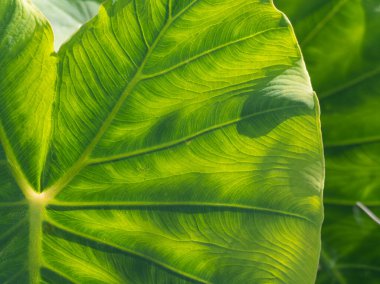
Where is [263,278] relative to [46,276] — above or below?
below

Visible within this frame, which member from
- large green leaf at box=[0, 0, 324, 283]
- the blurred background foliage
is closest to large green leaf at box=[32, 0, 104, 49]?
the blurred background foliage

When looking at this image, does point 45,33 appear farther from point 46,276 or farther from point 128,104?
point 46,276

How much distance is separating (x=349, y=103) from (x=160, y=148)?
0.47m

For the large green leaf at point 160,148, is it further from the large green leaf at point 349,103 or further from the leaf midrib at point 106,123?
the large green leaf at point 349,103

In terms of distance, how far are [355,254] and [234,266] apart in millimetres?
502

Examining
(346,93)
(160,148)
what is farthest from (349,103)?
(160,148)

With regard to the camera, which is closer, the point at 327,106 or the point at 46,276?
the point at 46,276

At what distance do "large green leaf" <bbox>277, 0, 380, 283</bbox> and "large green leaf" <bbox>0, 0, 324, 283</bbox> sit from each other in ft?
1.31

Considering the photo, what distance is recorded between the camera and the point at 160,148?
2.78 ft

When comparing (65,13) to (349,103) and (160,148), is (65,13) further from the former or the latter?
(349,103)

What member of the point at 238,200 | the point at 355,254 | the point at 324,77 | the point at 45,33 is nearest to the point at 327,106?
the point at 324,77

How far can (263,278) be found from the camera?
809 mm

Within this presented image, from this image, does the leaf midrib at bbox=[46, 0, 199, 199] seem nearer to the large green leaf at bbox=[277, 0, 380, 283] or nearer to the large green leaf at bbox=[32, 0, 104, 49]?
the large green leaf at bbox=[32, 0, 104, 49]

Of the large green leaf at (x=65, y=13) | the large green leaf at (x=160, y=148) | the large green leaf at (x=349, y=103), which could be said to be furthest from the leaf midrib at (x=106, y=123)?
the large green leaf at (x=349, y=103)
